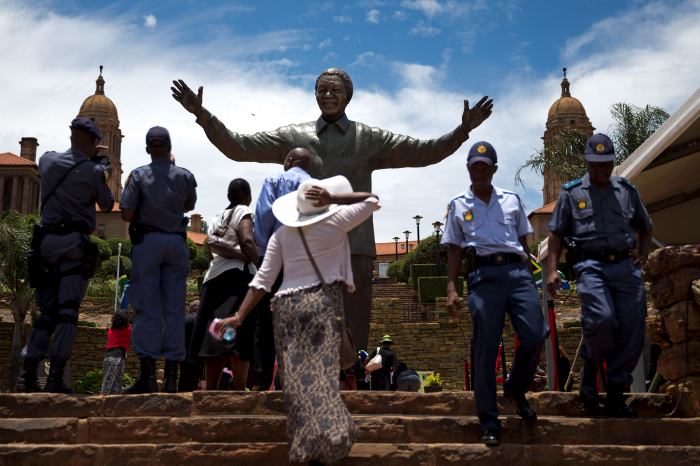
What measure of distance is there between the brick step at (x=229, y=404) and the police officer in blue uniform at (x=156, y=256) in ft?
1.70

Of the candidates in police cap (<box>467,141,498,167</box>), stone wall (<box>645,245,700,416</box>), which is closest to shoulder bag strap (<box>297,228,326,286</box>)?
police cap (<box>467,141,498,167</box>)

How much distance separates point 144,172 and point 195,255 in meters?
50.7

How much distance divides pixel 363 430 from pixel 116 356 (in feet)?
16.8

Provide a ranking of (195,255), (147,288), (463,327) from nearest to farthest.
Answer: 1. (147,288)
2. (463,327)
3. (195,255)

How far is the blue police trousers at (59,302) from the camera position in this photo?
18.3 feet

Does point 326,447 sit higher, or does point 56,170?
point 56,170

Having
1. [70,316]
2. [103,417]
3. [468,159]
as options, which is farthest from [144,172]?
[468,159]

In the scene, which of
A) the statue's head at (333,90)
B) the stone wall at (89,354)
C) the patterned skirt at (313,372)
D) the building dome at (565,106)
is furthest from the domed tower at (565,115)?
the patterned skirt at (313,372)

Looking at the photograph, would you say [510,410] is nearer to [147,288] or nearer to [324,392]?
[324,392]

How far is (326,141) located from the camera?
21.0ft

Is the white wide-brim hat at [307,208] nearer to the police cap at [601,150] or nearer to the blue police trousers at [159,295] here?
the blue police trousers at [159,295]

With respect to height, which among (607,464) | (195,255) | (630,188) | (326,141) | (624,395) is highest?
(195,255)

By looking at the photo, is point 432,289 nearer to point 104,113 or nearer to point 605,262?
point 605,262

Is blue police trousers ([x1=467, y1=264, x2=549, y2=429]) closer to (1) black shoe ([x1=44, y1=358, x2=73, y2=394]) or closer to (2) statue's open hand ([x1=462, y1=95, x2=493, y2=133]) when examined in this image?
(2) statue's open hand ([x1=462, y1=95, x2=493, y2=133])
